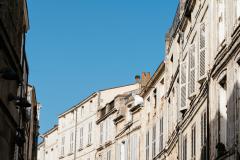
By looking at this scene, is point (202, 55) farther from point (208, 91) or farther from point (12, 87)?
point (12, 87)

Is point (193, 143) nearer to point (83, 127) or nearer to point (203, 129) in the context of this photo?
point (203, 129)

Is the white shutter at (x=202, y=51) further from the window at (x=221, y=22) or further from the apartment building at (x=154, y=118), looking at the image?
the apartment building at (x=154, y=118)

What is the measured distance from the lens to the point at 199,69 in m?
25.9

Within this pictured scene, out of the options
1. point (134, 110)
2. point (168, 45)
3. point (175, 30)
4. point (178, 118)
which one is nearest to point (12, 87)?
point (178, 118)

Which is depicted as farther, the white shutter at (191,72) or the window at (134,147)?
the window at (134,147)

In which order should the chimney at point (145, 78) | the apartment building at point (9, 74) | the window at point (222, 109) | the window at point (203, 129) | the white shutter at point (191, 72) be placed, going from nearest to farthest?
the apartment building at point (9, 74) < the window at point (222, 109) < the window at point (203, 129) < the white shutter at point (191, 72) < the chimney at point (145, 78)

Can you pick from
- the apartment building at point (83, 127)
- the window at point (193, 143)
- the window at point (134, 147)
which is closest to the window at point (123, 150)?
the window at point (134, 147)

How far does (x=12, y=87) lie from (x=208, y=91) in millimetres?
6319

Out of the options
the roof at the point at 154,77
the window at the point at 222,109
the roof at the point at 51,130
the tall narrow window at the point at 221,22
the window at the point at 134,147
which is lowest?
the window at the point at 222,109

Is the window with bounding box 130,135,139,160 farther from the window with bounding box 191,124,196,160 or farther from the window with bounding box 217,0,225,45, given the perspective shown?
the window with bounding box 217,0,225,45

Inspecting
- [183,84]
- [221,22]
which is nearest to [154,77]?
[183,84]

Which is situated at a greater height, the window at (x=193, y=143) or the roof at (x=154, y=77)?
the roof at (x=154, y=77)

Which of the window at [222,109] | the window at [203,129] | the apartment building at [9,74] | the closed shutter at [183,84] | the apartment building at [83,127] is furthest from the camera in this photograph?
the apartment building at [83,127]

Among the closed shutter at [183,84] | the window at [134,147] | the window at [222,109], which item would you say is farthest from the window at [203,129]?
the window at [134,147]
